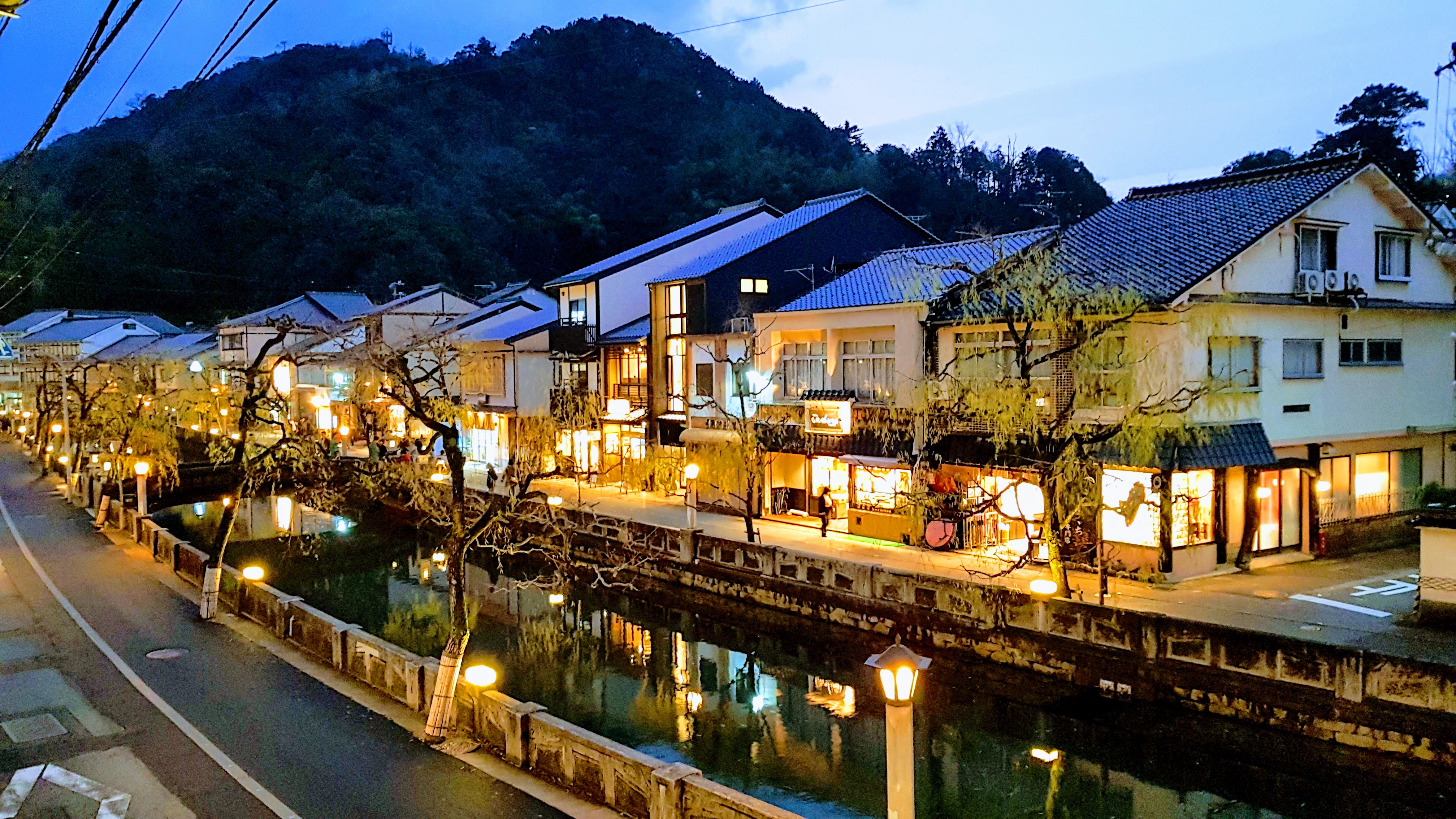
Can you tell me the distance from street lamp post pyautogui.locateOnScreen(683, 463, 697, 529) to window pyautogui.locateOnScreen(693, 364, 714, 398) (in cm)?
459

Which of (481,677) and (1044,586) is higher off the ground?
(1044,586)

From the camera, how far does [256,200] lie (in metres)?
84.7

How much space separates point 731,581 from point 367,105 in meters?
90.6

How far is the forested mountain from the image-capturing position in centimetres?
7444

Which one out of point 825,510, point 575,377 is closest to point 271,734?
point 825,510

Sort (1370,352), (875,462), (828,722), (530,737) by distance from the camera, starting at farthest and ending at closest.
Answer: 1. (875,462)
2. (1370,352)
3. (828,722)
4. (530,737)

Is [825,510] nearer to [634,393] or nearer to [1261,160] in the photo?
[634,393]

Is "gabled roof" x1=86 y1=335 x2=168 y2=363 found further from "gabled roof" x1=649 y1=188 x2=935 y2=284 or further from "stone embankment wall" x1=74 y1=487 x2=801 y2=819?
"stone embankment wall" x1=74 y1=487 x2=801 y2=819

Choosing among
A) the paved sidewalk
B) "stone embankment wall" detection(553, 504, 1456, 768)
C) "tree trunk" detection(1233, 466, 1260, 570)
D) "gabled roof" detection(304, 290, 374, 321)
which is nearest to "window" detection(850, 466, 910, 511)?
the paved sidewalk

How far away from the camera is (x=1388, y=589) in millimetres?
19422

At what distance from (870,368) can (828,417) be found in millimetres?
1866

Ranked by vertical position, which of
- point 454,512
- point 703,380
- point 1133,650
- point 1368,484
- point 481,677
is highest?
point 703,380

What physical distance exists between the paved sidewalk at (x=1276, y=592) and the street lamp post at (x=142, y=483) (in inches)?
693

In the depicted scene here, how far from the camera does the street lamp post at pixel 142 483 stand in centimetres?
2941
